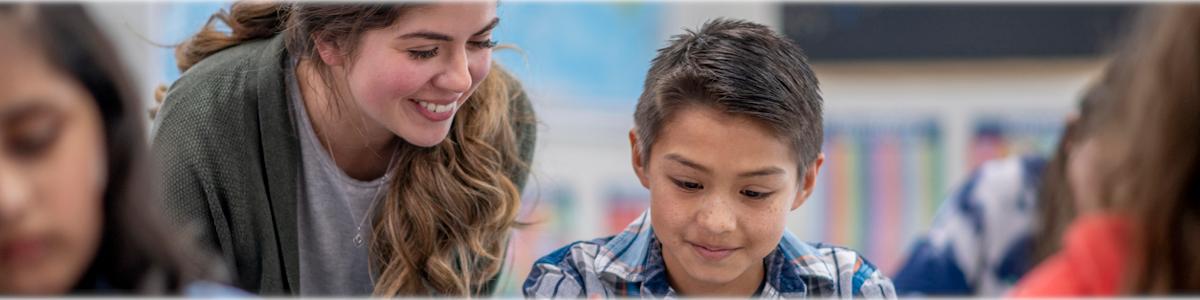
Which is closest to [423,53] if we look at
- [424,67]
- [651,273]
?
[424,67]

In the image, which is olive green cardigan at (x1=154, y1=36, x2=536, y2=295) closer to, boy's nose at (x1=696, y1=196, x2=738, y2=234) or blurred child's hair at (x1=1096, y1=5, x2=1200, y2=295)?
boy's nose at (x1=696, y1=196, x2=738, y2=234)

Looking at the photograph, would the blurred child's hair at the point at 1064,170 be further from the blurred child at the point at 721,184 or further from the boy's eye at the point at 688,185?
the boy's eye at the point at 688,185

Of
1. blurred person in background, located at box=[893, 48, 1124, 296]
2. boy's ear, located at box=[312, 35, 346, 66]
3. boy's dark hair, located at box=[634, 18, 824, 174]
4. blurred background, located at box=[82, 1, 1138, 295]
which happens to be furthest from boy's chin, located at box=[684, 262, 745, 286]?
blurred background, located at box=[82, 1, 1138, 295]

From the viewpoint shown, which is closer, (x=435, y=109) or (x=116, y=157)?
(x=116, y=157)

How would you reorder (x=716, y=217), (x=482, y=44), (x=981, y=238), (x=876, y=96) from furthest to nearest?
(x=876, y=96)
(x=981, y=238)
(x=482, y=44)
(x=716, y=217)

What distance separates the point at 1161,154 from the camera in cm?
66

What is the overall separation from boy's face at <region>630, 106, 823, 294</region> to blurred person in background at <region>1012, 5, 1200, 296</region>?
36 centimetres

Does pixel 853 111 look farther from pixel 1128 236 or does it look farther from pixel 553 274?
pixel 1128 236

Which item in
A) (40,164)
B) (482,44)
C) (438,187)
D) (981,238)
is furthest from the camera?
(981,238)

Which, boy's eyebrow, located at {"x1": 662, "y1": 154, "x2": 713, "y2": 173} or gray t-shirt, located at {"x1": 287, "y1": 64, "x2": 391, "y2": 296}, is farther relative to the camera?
gray t-shirt, located at {"x1": 287, "y1": 64, "x2": 391, "y2": 296}

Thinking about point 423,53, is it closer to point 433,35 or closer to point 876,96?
point 433,35

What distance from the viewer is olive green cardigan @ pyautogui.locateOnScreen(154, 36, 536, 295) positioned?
1156mm

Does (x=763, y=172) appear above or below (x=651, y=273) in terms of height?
above

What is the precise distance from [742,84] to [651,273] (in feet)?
0.61
